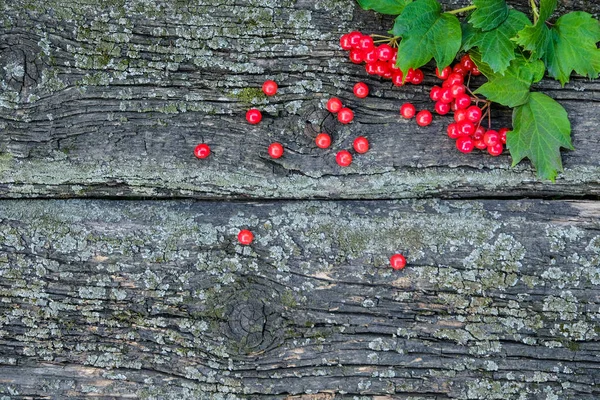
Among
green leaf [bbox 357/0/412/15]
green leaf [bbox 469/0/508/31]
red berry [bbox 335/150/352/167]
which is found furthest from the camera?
red berry [bbox 335/150/352/167]

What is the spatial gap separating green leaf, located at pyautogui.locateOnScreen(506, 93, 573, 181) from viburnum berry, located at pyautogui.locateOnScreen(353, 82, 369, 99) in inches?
22.9

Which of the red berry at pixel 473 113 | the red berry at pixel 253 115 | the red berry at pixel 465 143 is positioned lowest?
the red berry at pixel 465 143

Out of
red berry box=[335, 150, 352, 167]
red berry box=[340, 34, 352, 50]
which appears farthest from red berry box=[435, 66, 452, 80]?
red berry box=[335, 150, 352, 167]

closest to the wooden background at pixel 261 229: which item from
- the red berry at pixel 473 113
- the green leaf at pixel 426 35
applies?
the red berry at pixel 473 113

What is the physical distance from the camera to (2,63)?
2.49 m

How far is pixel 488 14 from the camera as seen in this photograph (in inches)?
88.9

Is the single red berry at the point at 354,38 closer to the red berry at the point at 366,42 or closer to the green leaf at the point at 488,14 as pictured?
the red berry at the point at 366,42

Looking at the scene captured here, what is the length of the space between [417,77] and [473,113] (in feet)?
0.88

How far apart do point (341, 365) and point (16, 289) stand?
1347 millimetres

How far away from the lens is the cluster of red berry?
2414mm

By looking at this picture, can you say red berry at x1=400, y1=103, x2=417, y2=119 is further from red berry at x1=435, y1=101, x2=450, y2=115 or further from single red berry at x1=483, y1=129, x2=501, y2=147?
single red berry at x1=483, y1=129, x2=501, y2=147

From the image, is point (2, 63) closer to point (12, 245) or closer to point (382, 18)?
point (12, 245)

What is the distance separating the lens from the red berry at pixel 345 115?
2453 mm

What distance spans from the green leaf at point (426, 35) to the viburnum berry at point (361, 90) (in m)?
0.21
